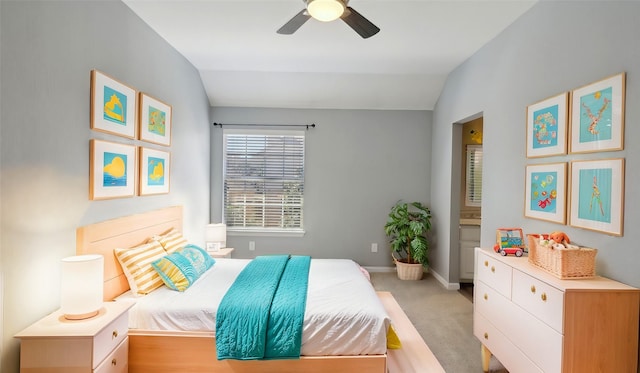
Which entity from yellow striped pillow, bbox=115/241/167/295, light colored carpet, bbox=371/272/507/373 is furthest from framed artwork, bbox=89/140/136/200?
light colored carpet, bbox=371/272/507/373

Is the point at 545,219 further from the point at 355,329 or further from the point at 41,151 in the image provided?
the point at 41,151

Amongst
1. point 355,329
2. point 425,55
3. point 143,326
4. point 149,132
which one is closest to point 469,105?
point 425,55

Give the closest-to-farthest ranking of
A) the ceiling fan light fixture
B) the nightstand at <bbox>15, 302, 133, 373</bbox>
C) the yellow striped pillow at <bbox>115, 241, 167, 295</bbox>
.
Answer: the nightstand at <bbox>15, 302, 133, 373</bbox> → the ceiling fan light fixture → the yellow striped pillow at <bbox>115, 241, 167, 295</bbox>

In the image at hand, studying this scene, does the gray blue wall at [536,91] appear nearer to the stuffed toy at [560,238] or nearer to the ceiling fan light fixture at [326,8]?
the stuffed toy at [560,238]

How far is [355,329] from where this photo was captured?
2029mm

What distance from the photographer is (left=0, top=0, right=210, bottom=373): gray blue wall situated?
1.58 metres

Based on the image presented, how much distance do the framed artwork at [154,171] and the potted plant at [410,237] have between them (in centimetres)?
298

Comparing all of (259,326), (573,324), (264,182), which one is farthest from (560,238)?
(264,182)

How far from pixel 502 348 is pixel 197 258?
2499 mm

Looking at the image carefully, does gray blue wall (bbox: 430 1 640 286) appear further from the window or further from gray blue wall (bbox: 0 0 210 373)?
gray blue wall (bbox: 0 0 210 373)

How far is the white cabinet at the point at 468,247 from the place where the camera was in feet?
13.5

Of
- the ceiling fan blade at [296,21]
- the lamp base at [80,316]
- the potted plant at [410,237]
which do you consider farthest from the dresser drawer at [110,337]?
the potted plant at [410,237]

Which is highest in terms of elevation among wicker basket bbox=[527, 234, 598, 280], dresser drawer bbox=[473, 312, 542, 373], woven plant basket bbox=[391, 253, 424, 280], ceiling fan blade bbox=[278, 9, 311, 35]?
ceiling fan blade bbox=[278, 9, 311, 35]

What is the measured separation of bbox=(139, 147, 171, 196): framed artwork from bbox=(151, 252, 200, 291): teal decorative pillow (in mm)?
704
